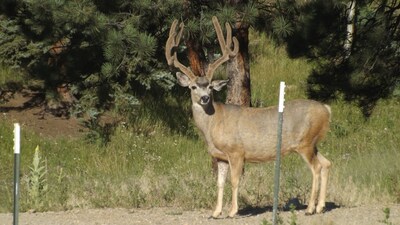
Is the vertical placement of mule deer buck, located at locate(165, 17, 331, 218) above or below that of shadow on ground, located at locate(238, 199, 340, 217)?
above

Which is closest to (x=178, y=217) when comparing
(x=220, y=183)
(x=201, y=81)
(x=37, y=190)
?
(x=220, y=183)

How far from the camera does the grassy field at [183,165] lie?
11062 millimetres

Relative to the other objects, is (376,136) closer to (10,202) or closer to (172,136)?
(172,136)

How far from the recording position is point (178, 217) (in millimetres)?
9875

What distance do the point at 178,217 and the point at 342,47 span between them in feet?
15.4

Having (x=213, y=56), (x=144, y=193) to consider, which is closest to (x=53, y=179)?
(x=144, y=193)

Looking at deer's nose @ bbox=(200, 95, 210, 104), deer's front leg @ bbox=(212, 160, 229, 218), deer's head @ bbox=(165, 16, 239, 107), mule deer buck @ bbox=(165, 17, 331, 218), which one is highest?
deer's head @ bbox=(165, 16, 239, 107)

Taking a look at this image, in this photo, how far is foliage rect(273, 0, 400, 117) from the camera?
1273cm

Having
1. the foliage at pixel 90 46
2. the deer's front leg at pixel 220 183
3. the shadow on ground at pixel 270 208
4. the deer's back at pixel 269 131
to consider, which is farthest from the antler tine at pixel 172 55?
the foliage at pixel 90 46

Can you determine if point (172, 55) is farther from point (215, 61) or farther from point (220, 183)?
point (220, 183)

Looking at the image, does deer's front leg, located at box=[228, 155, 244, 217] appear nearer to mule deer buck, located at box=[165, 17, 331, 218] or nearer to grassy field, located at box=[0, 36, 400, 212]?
mule deer buck, located at box=[165, 17, 331, 218]

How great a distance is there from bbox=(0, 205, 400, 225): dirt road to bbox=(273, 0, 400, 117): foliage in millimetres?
2870

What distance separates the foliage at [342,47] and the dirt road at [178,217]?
9.42 feet

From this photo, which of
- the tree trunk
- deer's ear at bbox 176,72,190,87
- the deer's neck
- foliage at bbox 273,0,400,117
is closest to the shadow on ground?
the deer's neck
